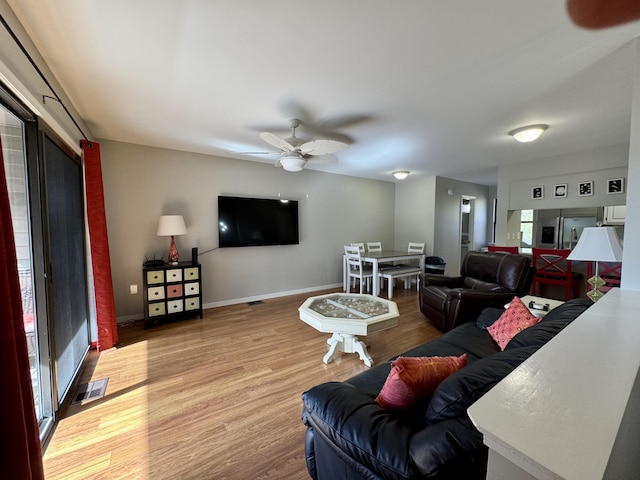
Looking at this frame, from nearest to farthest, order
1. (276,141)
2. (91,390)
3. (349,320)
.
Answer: (91,390)
(349,320)
(276,141)

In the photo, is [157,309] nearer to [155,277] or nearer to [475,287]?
[155,277]

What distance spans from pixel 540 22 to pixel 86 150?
377 cm

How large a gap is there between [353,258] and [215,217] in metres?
2.47

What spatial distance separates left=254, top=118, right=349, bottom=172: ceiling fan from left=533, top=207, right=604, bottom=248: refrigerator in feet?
12.9

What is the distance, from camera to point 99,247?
2.75 m

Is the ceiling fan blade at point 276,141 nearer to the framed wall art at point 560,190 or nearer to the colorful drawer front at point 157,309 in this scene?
the colorful drawer front at point 157,309

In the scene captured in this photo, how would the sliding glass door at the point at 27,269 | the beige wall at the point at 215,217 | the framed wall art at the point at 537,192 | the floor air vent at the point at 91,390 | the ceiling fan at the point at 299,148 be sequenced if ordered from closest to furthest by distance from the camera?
the sliding glass door at the point at 27,269 → the floor air vent at the point at 91,390 → the ceiling fan at the point at 299,148 → the beige wall at the point at 215,217 → the framed wall art at the point at 537,192

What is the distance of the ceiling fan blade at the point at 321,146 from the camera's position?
103 inches

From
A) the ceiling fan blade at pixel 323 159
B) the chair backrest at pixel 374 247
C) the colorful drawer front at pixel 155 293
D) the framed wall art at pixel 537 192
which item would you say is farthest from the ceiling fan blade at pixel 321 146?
the framed wall art at pixel 537 192

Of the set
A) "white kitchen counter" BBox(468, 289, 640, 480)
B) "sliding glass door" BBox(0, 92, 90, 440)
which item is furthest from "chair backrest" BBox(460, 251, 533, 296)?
"sliding glass door" BBox(0, 92, 90, 440)

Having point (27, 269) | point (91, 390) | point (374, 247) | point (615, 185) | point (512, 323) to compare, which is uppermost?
point (615, 185)

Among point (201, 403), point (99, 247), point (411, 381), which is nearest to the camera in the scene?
point (411, 381)

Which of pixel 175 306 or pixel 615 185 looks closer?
pixel 175 306

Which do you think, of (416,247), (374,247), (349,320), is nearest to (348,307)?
(349,320)
